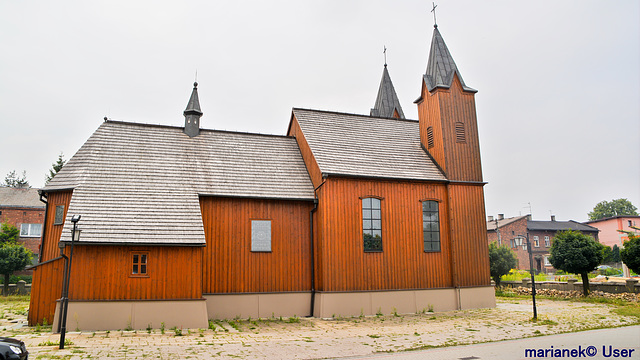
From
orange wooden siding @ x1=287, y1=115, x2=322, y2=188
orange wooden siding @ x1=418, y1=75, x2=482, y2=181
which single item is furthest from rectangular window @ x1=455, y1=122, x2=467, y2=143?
orange wooden siding @ x1=287, y1=115, x2=322, y2=188

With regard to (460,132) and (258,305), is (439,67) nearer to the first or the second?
(460,132)

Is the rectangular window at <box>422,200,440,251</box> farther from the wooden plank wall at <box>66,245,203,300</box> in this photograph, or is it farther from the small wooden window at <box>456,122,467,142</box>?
the wooden plank wall at <box>66,245,203,300</box>

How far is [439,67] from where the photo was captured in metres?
21.4

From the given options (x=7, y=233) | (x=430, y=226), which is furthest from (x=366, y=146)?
(x=7, y=233)

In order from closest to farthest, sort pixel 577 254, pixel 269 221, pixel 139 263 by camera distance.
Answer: pixel 139 263
pixel 269 221
pixel 577 254

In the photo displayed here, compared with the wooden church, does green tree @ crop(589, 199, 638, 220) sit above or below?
above

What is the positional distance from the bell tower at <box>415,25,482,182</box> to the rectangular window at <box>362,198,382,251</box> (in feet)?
13.2

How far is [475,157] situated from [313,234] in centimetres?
864

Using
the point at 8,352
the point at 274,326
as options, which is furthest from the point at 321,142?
the point at 8,352

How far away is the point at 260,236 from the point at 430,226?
7.40m

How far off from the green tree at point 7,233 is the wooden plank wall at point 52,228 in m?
21.1

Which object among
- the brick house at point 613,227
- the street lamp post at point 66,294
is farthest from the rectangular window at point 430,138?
the brick house at point 613,227

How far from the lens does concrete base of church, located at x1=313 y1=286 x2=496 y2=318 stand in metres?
16.7

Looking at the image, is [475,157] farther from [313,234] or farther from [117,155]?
[117,155]
